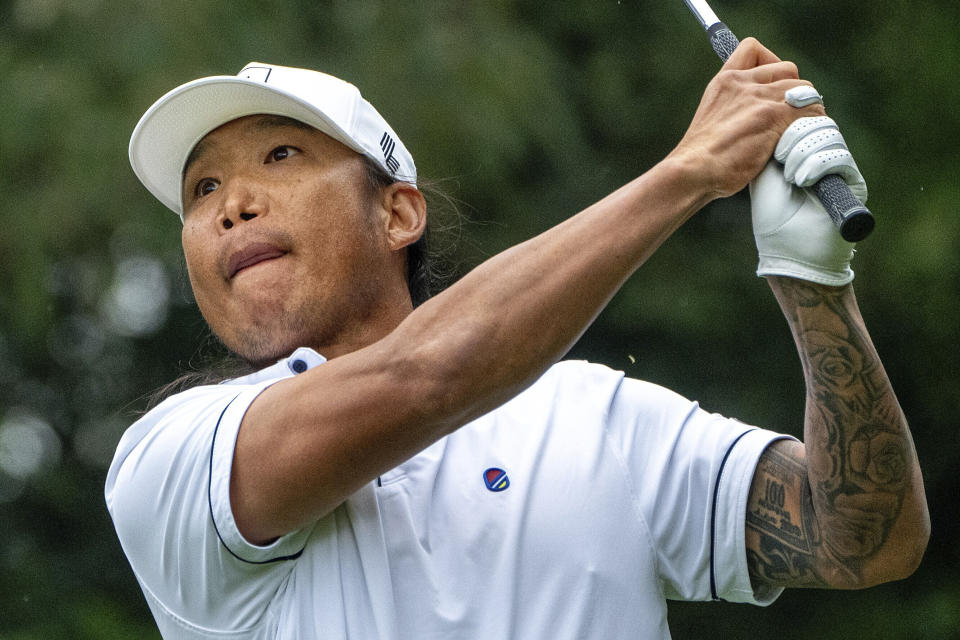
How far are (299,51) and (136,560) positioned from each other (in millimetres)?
2499

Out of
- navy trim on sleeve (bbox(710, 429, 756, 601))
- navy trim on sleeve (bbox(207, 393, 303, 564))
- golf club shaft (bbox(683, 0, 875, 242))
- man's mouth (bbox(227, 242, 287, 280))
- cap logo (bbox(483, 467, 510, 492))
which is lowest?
navy trim on sleeve (bbox(710, 429, 756, 601))

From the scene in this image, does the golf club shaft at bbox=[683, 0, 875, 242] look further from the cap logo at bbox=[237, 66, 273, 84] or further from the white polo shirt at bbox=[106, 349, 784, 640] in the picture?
the cap logo at bbox=[237, 66, 273, 84]

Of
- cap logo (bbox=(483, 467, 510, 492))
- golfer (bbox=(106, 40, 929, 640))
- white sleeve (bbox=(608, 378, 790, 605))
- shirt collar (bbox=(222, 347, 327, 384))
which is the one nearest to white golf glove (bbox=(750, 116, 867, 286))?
golfer (bbox=(106, 40, 929, 640))

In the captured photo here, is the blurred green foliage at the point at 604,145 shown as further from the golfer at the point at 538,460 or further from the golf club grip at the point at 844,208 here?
the golf club grip at the point at 844,208

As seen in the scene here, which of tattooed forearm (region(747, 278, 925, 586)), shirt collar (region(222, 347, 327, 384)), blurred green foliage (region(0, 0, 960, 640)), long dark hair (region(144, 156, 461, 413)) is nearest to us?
tattooed forearm (region(747, 278, 925, 586))

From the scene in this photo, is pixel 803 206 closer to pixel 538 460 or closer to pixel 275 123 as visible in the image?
pixel 538 460

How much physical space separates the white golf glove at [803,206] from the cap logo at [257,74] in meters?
0.99

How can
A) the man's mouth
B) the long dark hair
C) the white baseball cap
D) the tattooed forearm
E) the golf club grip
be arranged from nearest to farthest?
the golf club grip → the tattooed forearm → the man's mouth → the white baseball cap → the long dark hair

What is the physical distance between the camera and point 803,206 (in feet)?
7.01

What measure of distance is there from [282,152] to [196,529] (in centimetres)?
85

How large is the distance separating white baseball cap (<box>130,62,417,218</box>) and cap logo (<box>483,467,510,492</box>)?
78 cm

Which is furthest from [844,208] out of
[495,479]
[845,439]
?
[495,479]

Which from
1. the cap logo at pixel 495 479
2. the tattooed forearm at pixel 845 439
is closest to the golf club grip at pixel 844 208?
the tattooed forearm at pixel 845 439

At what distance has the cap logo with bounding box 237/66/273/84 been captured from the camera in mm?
2721
